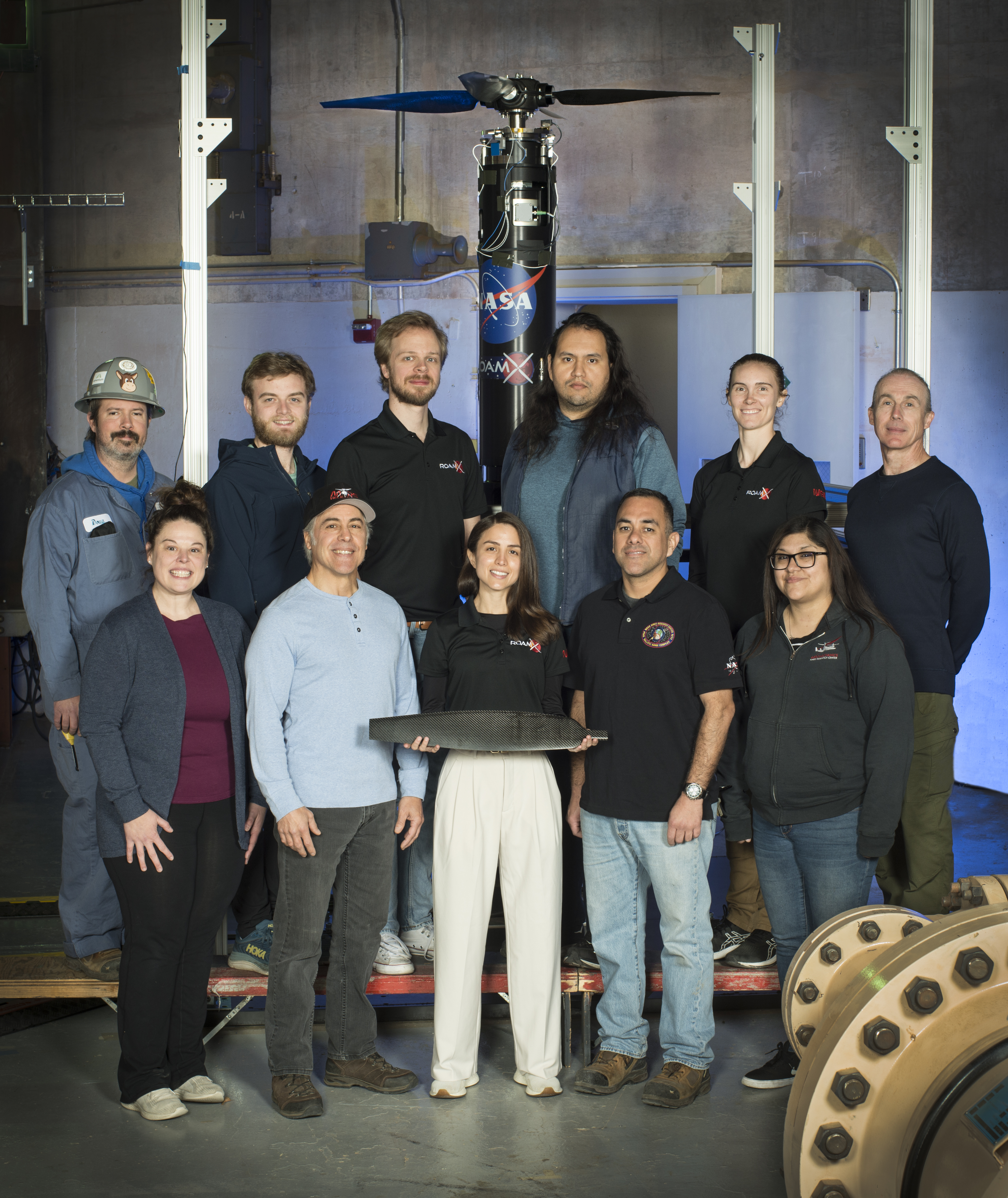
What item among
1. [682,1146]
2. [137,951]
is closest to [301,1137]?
[137,951]

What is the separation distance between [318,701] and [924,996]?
163 centimetres

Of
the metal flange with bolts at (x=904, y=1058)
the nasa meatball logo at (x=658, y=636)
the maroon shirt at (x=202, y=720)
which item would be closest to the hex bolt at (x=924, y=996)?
the metal flange with bolts at (x=904, y=1058)

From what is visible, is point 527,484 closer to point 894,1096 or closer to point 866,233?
point 894,1096

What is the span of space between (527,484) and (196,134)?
1.54m

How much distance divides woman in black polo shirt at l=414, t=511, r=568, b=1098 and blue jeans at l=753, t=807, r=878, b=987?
1.83 feet

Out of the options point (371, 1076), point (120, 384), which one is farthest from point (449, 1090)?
point (120, 384)

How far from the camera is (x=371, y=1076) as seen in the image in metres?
2.98

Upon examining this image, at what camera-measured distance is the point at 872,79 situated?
7570 mm

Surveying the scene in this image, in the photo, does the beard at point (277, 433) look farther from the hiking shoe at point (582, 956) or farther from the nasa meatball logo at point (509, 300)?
the hiking shoe at point (582, 956)

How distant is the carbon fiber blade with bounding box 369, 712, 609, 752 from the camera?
8.98 feet

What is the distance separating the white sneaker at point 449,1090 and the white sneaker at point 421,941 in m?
0.39

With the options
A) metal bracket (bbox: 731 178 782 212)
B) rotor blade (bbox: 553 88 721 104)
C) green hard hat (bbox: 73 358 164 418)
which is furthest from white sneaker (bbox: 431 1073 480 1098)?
rotor blade (bbox: 553 88 721 104)

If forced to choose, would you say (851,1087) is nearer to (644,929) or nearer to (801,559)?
(644,929)

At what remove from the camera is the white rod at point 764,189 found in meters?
3.92
